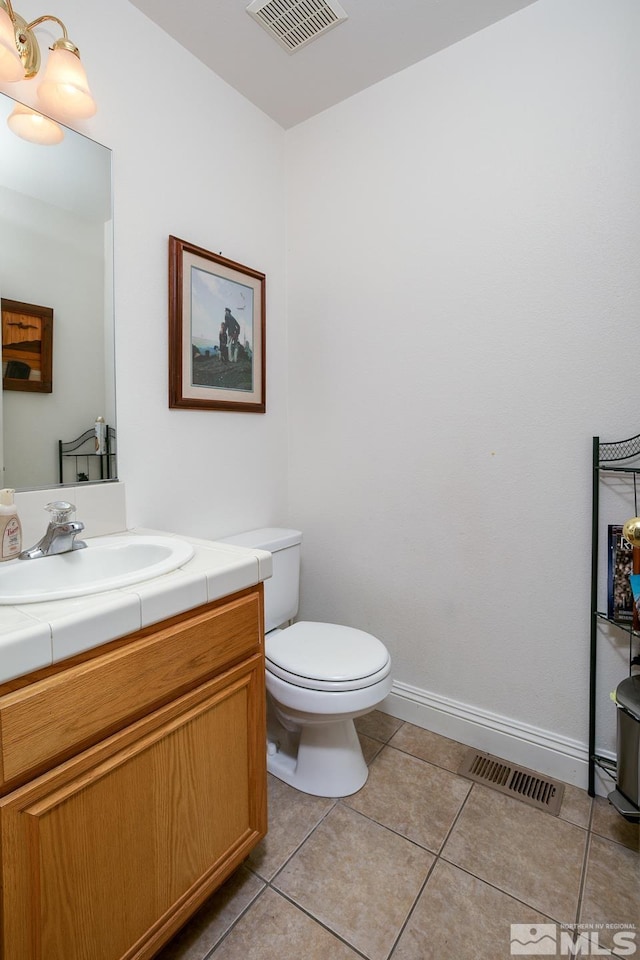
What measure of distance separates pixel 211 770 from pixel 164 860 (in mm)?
172

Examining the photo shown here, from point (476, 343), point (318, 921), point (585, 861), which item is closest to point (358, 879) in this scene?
point (318, 921)

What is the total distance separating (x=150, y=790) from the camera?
91cm

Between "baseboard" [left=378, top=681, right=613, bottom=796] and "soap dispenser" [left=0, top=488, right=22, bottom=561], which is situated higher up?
"soap dispenser" [left=0, top=488, right=22, bottom=561]

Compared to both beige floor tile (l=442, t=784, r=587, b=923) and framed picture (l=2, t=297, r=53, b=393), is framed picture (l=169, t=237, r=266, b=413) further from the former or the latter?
beige floor tile (l=442, t=784, r=587, b=923)

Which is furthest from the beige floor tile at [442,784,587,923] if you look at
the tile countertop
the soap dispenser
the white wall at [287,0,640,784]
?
the soap dispenser

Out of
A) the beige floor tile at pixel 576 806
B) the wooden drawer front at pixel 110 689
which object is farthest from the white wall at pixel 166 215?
the beige floor tile at pixel 576 806

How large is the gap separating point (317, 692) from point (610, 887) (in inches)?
33.6

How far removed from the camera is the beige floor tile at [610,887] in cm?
108

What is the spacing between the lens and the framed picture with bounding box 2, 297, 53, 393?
1201 millimetres

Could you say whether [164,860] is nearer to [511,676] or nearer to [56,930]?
[56,930]

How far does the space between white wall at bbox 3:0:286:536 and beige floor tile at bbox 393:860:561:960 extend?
1258 millimetres

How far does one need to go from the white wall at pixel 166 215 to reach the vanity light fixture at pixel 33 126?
0.05m

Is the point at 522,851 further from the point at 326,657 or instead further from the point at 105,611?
the point at 105,611

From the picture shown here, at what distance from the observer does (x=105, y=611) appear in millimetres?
806
